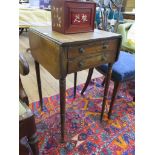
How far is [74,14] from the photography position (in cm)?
100

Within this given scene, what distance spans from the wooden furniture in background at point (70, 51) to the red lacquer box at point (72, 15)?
0.18 feet

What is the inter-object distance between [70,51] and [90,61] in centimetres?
19

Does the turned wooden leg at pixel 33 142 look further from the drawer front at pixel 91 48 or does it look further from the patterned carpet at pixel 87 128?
the drawer front at pixel 91 48

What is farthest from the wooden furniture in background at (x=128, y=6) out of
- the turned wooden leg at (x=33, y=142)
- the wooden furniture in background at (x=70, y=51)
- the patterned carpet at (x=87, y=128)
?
the turned wooden leg at (x=33, y=142)

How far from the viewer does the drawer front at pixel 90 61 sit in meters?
0.95

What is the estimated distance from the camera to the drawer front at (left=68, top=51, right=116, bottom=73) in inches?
37.2

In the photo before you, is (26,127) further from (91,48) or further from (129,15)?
(129,15)

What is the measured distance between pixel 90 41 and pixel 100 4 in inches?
33.2

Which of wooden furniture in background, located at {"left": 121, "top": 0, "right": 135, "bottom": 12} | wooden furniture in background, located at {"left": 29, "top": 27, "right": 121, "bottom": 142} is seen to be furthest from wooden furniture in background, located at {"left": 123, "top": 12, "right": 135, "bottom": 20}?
wooden furniture in background, located at {"left": 29, "top": 27, "right": 121, "bottom": 142}

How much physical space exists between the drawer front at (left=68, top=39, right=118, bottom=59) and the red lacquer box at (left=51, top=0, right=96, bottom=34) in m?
0.17

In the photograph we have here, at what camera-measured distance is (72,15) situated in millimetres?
992

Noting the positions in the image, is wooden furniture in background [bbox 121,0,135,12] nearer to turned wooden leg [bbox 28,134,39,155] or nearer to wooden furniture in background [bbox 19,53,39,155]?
wooden furniture in background [bbox 19,53,39,155]

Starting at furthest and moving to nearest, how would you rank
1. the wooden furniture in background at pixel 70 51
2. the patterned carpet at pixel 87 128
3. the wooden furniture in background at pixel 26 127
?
the patterned carpet at pixel 87 128, the wooden furniture in background at pixel 70 51, the wooden furniture in background at pixel 26 127
